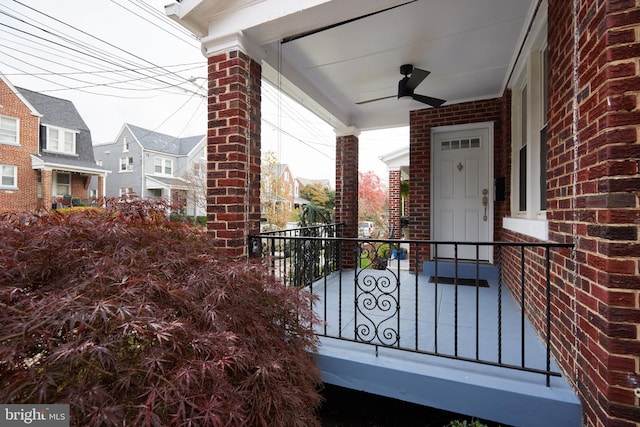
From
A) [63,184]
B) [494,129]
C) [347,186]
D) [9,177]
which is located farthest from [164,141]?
[494,129]

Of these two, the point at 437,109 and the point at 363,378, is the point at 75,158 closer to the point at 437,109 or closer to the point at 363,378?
the point at 437,109

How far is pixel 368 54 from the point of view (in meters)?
3.22

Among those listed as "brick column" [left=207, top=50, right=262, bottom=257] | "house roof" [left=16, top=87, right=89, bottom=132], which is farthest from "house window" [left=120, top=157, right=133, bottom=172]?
"brick column" [left=207, top=50, right=262, bottom=257]

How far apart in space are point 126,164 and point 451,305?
20.4 m

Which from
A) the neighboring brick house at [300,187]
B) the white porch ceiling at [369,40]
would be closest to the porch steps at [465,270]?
the white porch ceiling at [369,40]

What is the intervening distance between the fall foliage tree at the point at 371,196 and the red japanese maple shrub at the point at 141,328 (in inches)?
479

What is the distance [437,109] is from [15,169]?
45.2 ft

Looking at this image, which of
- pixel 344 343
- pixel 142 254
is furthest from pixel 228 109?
pixel 344 343

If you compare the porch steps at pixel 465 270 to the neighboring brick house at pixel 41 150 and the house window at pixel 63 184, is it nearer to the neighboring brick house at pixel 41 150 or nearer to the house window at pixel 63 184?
the neighboring brick house at pixel 41 150

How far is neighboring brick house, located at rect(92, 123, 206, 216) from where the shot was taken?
57.7 feet

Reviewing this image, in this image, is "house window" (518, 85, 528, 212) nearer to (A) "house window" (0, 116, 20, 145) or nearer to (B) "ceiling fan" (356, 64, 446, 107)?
(B) "ceiling fan" (356, 64, 446, 107)

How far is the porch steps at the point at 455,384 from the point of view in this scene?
159 centimetres

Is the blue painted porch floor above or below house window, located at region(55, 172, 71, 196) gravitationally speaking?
below

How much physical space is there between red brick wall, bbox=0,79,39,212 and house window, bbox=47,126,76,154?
0.88 metres
